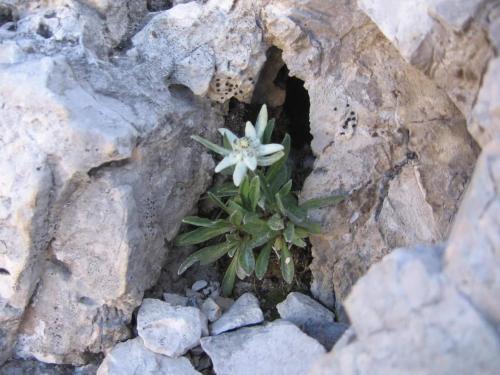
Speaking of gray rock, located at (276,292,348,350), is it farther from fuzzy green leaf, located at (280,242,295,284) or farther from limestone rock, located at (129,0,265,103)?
limestone rock, located at (129,0,265,103)

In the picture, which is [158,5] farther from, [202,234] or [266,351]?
[266,351]

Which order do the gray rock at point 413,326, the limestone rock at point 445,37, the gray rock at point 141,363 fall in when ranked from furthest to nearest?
the gray rock at point 141,363, the limestone rock at point 445,37, the gray rock at point 413,326

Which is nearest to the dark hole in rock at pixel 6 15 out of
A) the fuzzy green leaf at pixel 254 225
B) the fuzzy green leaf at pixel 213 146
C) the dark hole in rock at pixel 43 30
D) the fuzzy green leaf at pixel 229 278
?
the dark hole in rock at pixel 43 30

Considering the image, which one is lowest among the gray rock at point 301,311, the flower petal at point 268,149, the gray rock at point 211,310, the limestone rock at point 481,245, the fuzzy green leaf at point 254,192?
the gray rock at point 211,310

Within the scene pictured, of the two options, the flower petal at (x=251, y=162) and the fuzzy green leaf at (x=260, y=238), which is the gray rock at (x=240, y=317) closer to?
the fuzzy green leaf at (x=260, y=238)

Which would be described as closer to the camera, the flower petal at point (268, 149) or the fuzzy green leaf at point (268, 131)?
the flower petal at point (268, 149)

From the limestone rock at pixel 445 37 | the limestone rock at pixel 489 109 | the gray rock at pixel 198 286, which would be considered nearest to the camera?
the limestone rock at pixel 489 109

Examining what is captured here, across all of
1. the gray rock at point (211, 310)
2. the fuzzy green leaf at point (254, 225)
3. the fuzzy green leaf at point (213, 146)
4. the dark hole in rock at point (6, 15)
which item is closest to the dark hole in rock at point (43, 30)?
the dark hole in rock at point (6, 15)

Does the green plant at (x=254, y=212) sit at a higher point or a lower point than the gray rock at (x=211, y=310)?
higher

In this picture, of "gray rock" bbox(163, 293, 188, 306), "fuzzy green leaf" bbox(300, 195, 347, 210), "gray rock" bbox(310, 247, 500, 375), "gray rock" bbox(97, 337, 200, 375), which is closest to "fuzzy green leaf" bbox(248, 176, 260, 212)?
"fuzzy green leaf" bbox(300, 195, 347, 210)
